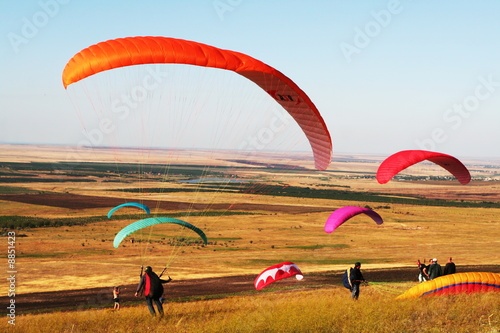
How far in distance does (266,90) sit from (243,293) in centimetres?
1060

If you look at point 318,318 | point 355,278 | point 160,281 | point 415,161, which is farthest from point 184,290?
point 318,318

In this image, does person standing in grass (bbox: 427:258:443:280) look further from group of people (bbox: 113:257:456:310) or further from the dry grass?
the dry grass

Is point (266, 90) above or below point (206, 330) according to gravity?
above

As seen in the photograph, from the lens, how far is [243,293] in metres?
23.3

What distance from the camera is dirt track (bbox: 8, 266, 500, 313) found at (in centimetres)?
2167

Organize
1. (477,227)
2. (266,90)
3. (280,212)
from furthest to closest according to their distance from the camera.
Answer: (280,212) → (477,227) → (266,90)

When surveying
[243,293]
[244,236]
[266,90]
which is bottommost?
[243,293]

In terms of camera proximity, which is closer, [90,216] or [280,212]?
[90,216]

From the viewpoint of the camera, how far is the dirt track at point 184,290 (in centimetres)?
2167

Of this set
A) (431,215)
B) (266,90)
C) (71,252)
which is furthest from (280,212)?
(266,90)

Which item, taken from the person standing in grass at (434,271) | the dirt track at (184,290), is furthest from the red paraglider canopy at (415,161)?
the dirt track at (184,290)

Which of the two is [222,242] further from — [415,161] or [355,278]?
[355,278]

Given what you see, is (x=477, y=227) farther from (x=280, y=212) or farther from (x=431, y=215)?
(x=280, y=212)

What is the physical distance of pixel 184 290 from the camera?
2480cm
